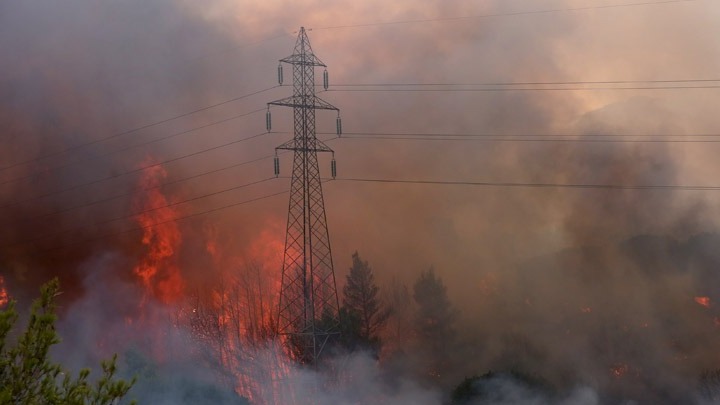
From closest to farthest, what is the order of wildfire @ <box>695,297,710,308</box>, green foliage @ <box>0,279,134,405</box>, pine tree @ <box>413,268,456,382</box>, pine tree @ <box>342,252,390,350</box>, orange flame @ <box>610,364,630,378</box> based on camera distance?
green foliage @ <box>0,279,134,405</box>, orange flame @ <box>610,364,630,378</box>, wildfire @ <box>695,297,710,308</box>, pine tree @ <box>413,268,456,382</box>, pine tree @ <box>342,252,390,350</box>

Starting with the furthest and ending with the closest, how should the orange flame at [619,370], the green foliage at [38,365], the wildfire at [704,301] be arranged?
the wildfire at [704,301]
the orange flame at [619,370]
the green foliage at [38,365]

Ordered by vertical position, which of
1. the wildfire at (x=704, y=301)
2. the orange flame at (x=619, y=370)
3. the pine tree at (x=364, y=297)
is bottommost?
the orange flame at (x=619, y=370)

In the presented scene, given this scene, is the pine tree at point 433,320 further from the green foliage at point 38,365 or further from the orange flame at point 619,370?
the green foliage at point 38,365

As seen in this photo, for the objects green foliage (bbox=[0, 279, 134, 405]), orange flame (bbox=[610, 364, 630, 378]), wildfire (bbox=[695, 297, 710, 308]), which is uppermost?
wildfire (bbox=[695, 297, 710, 308])

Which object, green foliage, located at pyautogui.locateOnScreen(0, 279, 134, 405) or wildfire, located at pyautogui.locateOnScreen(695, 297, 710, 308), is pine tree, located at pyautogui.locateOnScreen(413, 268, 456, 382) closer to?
wildfire, located at pyautogui.locateOnScreen(695, 297, 710, 308)

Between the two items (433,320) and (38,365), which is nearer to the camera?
(38,365)

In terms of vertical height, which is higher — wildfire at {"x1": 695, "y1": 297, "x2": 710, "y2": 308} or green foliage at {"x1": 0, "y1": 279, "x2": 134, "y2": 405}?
wildfire at {"x1": 695, "y1": 297, "x2": 710, "y2": 308}

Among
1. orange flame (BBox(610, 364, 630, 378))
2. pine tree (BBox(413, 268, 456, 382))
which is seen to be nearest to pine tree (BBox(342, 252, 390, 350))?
pine tree (BBox(413, 268, 456, 382))

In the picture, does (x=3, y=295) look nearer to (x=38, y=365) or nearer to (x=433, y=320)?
(x=433, y=320)

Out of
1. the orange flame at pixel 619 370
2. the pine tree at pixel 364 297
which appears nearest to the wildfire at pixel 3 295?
the pine tree at pixel 364 297

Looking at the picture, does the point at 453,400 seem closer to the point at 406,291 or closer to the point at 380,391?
the point at 380,391

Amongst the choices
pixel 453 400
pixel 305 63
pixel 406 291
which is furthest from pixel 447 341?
pixel 305 63

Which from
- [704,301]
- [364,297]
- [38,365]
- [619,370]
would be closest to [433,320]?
[364,297]

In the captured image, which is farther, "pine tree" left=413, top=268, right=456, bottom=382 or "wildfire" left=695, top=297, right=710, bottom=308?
"pine tree" left=413, top=268, right=456, bottom=382
